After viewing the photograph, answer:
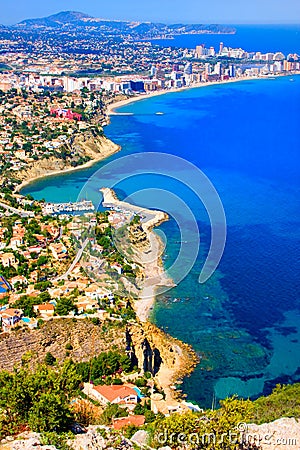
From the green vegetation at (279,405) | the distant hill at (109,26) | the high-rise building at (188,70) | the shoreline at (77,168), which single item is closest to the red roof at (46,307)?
the green vegetation at (279,405)

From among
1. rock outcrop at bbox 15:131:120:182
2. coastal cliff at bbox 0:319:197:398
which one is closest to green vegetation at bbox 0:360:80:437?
coastal cliff at bbox 0:319:197:398

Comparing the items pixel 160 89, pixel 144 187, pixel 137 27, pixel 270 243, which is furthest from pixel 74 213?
pixel 137 27

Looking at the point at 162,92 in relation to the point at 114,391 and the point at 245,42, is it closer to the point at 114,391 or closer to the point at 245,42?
the point at 114,391

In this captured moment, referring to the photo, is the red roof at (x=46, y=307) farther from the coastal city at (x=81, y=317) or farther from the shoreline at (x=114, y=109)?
the shoreline at (x=114, y=109)

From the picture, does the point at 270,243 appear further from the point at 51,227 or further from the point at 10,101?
the point at 10,101

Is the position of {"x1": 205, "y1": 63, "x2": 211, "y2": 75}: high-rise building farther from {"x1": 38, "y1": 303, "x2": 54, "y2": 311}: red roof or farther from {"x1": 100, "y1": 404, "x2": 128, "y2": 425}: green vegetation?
{"x1": 100, "y1": 404, "x2": 128, "y2": 425}: green vegetation
